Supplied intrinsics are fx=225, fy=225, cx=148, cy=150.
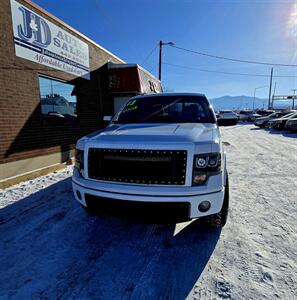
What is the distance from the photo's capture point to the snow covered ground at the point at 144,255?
7.05 feet

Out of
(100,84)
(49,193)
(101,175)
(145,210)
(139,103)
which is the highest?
(100,84)

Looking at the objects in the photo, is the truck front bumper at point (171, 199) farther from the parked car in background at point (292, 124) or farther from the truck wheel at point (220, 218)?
the parked car in background at point (292, 124)

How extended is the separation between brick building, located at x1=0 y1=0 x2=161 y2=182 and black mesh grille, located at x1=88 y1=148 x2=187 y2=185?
3747 millimetres

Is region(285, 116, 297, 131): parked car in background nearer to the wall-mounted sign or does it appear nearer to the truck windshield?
the wall-mounted sign

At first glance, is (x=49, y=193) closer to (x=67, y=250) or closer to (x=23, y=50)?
(x=67, y=250)

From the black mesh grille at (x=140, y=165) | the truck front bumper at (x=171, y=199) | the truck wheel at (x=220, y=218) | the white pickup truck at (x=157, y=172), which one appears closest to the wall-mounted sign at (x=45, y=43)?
the white pickup truck at (x=157, y=172)

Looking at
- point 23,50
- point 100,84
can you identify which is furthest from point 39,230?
point 100,84

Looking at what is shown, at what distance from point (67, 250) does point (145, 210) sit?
1159 millimetres

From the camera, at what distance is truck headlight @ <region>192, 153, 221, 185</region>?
243 cm

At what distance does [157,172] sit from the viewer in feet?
8.21

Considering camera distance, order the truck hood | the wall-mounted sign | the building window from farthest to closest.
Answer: the building window, the wall-mounted sign, the truck hood

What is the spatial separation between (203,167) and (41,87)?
19.1 ft

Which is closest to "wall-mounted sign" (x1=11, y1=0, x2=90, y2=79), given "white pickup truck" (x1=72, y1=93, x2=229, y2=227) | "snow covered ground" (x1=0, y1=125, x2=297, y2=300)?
"snow covered ground" (x1=0, y1=125, x2=297, y2=300)

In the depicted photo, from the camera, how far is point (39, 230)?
10.7 feet
